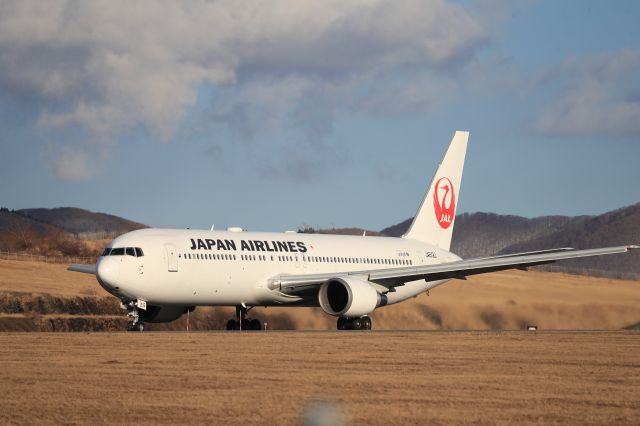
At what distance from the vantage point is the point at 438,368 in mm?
20562

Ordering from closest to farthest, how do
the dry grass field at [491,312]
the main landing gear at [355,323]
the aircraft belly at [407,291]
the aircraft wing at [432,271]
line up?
the main landing gear at [355,323] → the aircraft wing at [432,271] → the dry grass field at [491,312] → the aircraft belly at [407,291]

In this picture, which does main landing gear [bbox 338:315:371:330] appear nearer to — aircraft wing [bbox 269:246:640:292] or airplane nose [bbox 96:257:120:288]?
aircraft wing [bbox 269:246:640:292]

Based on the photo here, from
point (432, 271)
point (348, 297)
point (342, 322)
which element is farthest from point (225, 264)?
point (432, 271)

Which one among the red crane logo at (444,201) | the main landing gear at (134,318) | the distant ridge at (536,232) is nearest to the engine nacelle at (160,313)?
the main landing gear at (134,318)

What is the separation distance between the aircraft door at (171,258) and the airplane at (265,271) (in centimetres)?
3

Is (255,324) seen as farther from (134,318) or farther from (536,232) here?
(536,232)

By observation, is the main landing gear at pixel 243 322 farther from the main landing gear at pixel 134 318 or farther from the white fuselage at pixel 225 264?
the main landing gear at pixel 134 318

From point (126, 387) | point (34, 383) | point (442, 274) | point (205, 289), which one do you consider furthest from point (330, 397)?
point (442, 274)

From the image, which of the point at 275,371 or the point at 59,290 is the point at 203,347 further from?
the point at 59,290

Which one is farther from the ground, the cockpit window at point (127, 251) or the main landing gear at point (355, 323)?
the cockpit window at point (127, 251)

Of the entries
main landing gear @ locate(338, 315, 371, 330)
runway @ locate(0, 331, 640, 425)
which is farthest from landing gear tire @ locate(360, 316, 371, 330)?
runway @ locate(0, 331, 640, 425)

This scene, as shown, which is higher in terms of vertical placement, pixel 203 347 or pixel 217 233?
pixel 217 233

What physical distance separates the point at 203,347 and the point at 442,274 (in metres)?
18.4

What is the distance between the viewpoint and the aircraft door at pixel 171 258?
38.8 metres
